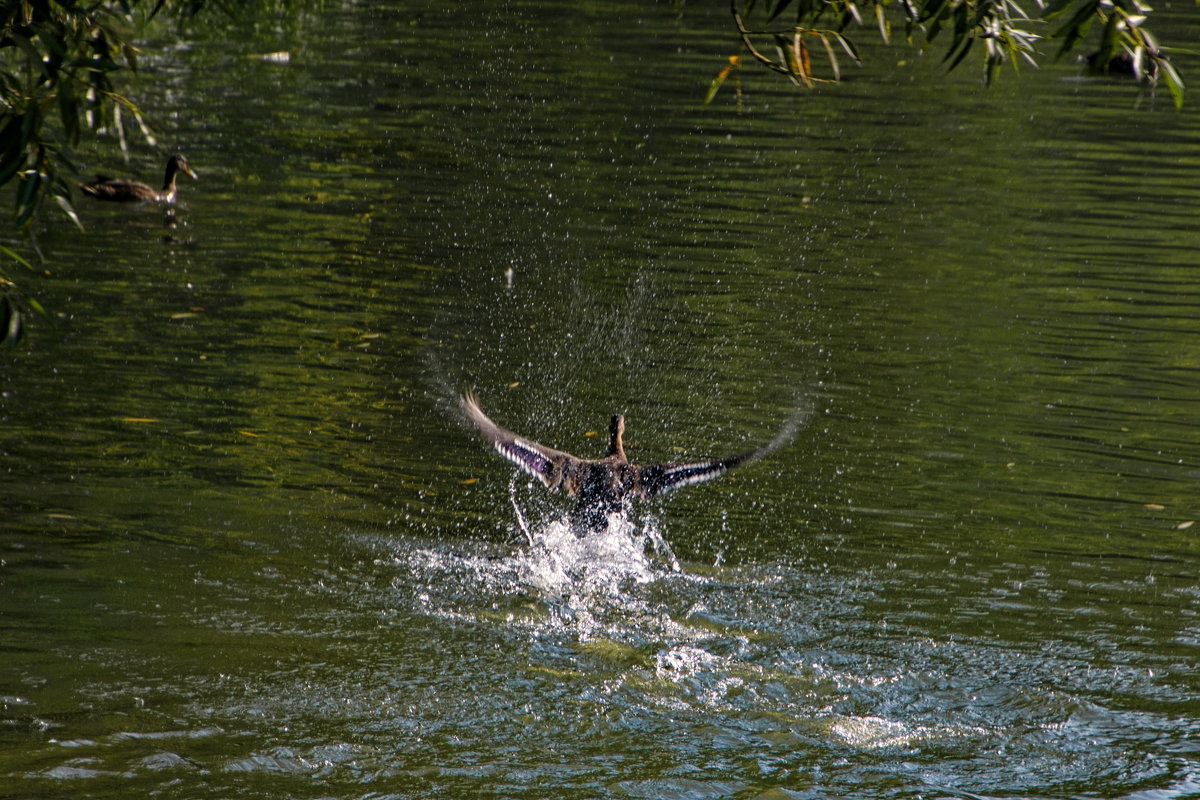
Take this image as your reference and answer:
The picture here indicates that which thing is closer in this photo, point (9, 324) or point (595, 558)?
point (9, 324)

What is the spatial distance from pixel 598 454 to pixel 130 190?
752cm

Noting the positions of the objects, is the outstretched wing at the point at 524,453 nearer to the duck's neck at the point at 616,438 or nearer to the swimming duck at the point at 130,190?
the duck's neck at the point at 616,438

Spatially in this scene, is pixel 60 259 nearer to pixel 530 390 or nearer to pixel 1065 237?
pixel 530 390

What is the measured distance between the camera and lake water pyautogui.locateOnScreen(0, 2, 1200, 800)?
586cm

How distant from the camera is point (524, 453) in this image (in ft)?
25.7

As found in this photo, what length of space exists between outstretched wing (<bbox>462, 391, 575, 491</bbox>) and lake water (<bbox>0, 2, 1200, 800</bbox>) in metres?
0.42

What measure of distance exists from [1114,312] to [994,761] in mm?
7543

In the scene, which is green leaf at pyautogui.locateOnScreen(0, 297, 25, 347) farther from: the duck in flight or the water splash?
the water splash

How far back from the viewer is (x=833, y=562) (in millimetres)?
7719

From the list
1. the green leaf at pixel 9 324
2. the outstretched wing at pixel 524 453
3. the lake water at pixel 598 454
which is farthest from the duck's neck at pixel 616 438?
the green leaf at pixel 9 324

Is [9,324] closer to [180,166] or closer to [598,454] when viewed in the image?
[598,454]

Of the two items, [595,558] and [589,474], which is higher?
[589,474]

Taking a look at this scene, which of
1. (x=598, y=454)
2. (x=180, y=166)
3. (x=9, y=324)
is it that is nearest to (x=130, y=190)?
(x=180, y=166)

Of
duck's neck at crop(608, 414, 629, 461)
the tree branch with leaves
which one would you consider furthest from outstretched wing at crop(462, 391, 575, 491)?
the tree branch with leaves
